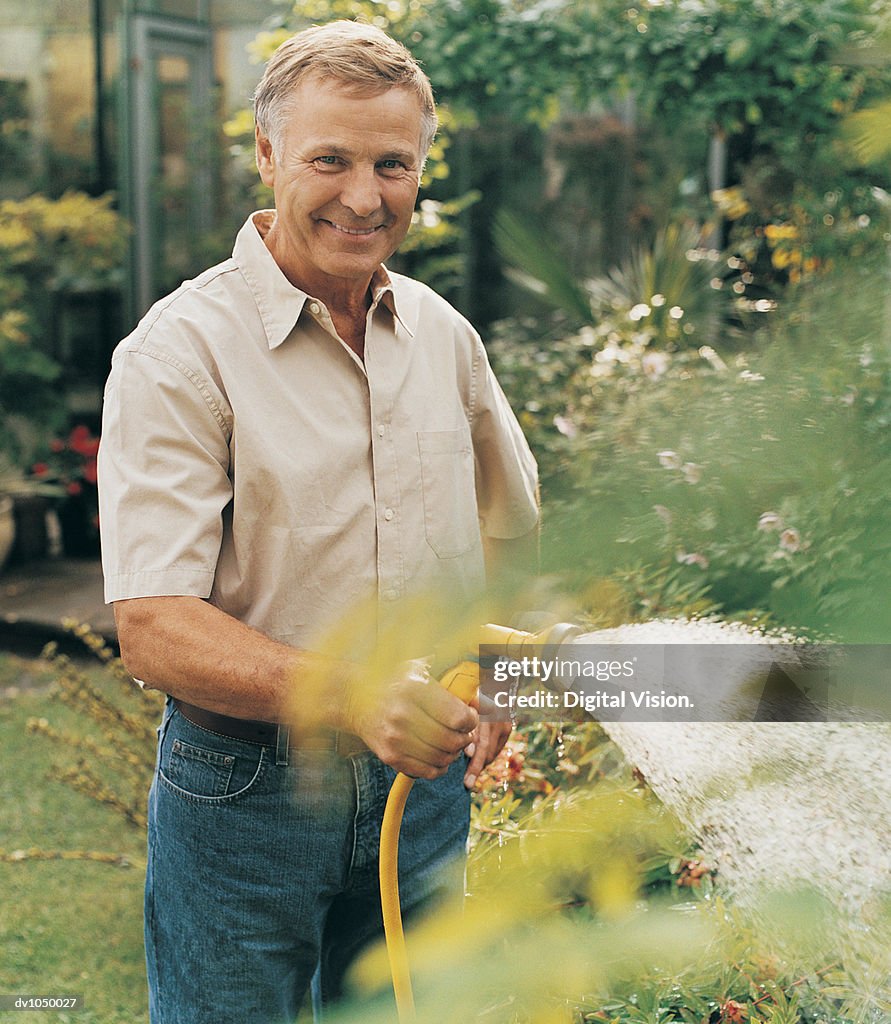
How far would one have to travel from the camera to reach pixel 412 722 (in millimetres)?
698

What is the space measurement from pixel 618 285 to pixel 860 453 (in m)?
6.21

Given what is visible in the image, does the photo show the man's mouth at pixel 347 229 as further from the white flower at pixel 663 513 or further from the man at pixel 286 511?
the white flower at pixel 663 513

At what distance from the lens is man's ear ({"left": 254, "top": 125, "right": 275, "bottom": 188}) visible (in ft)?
4.79

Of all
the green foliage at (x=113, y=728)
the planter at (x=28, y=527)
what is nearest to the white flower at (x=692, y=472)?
the green foliage at (x=113, y=728)

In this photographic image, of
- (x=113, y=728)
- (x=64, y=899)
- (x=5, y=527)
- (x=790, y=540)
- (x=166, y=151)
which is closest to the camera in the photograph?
(x=790, y=540)

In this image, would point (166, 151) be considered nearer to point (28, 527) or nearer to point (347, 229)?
point (28, 527)

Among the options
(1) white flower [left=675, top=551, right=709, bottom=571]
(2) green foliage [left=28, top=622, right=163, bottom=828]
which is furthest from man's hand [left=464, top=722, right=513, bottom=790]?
(2) green foliage [left=28, top=622, right=163, bottom=828]

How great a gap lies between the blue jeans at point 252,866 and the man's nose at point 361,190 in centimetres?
65

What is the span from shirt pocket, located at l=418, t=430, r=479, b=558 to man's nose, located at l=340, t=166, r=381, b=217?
30 cm

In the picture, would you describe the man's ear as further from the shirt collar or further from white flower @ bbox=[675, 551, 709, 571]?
white flower @ bbox=[675, 551, 709, 571]

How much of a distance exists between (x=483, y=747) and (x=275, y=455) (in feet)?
1.61

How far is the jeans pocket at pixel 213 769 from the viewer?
148 centimetres

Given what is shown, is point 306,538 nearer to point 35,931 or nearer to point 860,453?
point 860,453

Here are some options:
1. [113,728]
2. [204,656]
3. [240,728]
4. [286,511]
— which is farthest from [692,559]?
[113,728]
